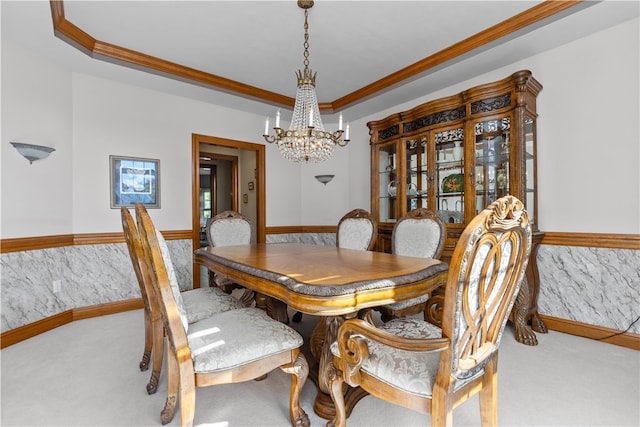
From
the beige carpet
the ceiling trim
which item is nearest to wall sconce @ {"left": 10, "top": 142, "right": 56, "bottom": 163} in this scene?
the ceiling trim

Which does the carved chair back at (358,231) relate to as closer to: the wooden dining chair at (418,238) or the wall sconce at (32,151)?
the wooden dining chair at (418,238)

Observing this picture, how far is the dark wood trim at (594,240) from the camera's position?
2.40 meters

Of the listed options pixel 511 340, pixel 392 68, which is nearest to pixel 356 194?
pixel 392 68

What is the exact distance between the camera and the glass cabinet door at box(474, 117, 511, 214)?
2797 mm

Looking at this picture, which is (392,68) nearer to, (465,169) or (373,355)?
(465,169)

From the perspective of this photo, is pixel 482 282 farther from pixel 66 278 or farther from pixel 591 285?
pixel 66 278

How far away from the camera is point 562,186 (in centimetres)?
275

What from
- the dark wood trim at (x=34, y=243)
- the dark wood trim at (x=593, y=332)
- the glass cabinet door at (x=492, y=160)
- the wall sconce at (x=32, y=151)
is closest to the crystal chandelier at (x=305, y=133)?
the glass cabinet door at (x=492, y=160)

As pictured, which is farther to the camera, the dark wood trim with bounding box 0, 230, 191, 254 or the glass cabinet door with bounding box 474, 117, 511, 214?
the glass cabinet door with bounding box 474, 117, 511, 214

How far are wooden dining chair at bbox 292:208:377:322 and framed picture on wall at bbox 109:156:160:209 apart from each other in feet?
7.30

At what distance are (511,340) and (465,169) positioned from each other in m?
1.57

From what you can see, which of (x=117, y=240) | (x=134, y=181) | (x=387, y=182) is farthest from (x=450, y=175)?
(x=117, y=240)

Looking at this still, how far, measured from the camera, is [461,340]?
1043mm

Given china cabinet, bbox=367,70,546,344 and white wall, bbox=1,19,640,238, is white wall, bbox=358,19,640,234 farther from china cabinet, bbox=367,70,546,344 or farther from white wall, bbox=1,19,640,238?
china cabinet, bbox=367,70,546,344
